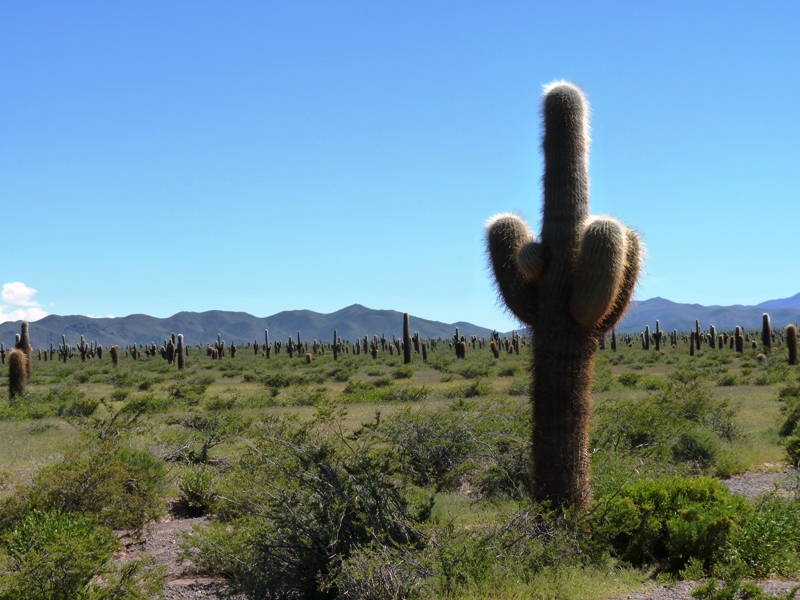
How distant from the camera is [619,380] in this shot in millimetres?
32188

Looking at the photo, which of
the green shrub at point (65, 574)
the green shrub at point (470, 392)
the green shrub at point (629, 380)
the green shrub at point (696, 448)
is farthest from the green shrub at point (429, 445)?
the green shrub at point (629, 380)

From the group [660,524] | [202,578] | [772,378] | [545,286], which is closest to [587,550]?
[660,524]

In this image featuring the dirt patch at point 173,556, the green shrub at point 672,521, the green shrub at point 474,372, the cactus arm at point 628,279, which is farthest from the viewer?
the green shrub at point 474,372

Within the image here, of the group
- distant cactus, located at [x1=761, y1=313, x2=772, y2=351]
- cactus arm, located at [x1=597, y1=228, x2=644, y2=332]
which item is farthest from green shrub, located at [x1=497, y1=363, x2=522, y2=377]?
cactus arm, located at [x1=597, y1=228, x2=644, y2=332]

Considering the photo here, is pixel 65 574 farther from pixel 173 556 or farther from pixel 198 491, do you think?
pixel 198 491

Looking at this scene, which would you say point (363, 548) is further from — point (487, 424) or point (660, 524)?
point (487, 424)

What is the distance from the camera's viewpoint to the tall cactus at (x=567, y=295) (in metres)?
8.18

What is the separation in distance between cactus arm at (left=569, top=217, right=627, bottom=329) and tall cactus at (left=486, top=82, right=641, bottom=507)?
0.03 ft

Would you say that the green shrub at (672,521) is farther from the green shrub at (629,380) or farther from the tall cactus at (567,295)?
the green shrub at (629,380)

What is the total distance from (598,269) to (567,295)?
0.53 metres

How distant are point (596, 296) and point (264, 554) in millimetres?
4269

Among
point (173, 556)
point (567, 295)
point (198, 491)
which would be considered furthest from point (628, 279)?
point (198, 491)

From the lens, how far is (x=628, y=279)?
8.93 m

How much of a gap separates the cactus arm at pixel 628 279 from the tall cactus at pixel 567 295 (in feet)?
0.04
